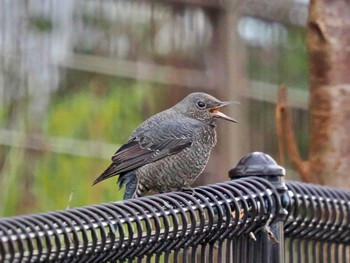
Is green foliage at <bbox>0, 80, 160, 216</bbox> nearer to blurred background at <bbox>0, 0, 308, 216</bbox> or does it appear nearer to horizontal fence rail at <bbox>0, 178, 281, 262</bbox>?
blurred background at <bbox>0, 0, 308, 216</bbox>

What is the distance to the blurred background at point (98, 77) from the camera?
8133mm

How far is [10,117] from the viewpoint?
8227 mm

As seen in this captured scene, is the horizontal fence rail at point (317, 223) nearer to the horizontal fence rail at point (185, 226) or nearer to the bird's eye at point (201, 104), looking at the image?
the horizontal fence rail at point (185, 226)

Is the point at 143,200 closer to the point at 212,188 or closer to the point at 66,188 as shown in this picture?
the point at 212,188

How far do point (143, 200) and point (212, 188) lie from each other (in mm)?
403

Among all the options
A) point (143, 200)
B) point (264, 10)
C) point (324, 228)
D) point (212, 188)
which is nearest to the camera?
point (143, 200)

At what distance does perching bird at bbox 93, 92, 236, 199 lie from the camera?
5016 millimetres

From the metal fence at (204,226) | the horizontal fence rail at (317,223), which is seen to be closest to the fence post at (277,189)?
the metal fence at (204,226)

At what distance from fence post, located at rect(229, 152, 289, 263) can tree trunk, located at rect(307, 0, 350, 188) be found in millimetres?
1703

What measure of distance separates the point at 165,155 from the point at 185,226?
1785mm

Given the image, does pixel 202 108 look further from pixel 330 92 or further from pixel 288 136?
pixel 330 92

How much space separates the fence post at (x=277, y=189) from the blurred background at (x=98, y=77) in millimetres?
4176

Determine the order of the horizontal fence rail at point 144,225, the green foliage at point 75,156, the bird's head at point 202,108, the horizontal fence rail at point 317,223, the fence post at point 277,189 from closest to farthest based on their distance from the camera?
the horizontal fence rail at point 144,225
the fence post at point 277,189
the horizontal fence rail at point 317,223
the bird's head at point 202,108
the green foliage at point 75,156

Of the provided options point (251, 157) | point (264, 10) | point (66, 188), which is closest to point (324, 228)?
point (251, 157)
